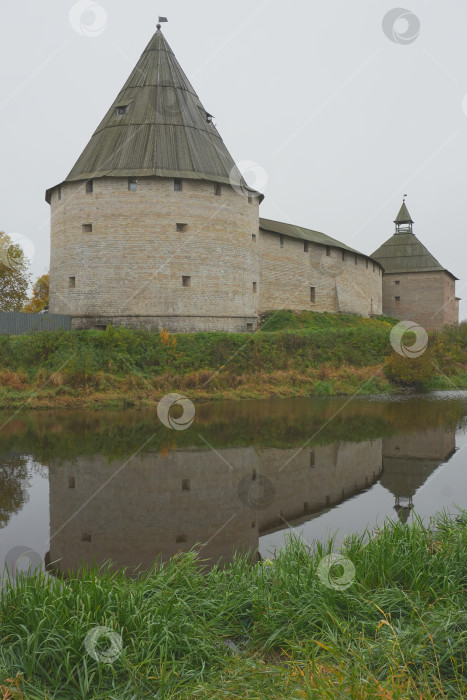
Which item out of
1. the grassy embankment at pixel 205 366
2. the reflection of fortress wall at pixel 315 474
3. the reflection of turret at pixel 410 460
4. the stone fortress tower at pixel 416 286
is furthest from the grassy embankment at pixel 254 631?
the stone fortress tower at pixel 416 286

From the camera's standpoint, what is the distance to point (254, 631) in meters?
3.44

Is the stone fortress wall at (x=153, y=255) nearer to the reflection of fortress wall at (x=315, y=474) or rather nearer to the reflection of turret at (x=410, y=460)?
the reflection of turret at (x=410, y=460)

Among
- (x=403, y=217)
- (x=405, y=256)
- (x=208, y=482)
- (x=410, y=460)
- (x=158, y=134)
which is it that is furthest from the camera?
(x=403, y=217)

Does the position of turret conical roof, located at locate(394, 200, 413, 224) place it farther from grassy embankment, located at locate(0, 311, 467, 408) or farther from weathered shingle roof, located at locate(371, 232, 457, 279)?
grassy embankment, located at locate(0, 311, 467, 408)

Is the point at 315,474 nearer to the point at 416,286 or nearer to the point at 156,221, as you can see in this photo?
the point at 156,221

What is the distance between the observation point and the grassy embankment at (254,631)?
279 cm

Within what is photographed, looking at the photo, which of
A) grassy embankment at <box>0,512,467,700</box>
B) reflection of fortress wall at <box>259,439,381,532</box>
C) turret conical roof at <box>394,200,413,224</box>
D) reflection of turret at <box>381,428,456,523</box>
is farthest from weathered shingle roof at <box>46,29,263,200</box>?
turret conical roof at <box>394,200,413,224</box>

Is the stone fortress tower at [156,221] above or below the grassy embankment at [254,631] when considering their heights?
above

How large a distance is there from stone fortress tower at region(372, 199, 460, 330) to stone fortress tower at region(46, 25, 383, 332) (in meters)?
22.3

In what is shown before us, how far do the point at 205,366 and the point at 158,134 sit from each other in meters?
12.2

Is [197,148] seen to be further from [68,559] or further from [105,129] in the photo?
[68,559]

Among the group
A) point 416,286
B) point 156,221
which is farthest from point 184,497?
point 416,286

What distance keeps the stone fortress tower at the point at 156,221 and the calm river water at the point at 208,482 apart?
37.8ft

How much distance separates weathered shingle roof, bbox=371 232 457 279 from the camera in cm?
4647
